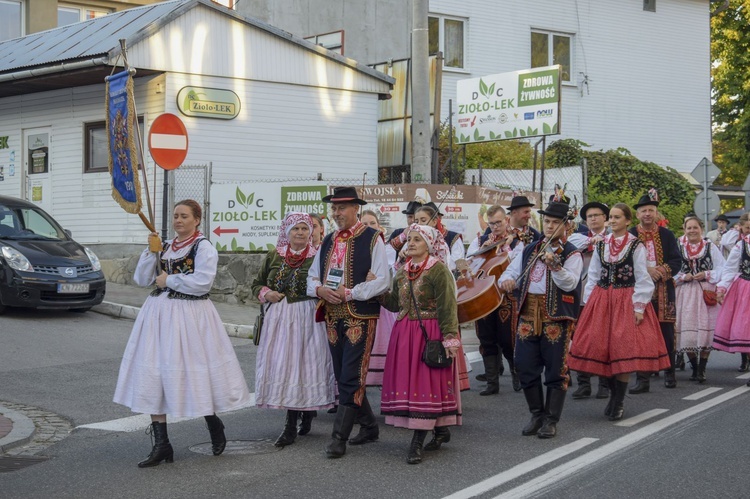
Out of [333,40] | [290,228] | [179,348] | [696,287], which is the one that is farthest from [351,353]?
[333,40]

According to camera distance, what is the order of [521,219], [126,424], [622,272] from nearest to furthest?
[126,424] < [622,272] < [521,219]

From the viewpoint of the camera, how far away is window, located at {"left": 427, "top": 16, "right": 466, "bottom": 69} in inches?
1113

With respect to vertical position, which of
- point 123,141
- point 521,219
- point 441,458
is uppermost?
point 123,141

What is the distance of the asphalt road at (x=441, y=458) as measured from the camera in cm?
628

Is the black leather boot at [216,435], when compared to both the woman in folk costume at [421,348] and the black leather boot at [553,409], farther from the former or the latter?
the black leather boot at [553,409]

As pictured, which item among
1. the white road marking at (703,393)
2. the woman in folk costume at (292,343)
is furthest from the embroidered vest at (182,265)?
the white road marking at (703,393)

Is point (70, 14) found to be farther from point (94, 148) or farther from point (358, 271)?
point (358, 271)

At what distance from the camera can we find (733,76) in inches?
1470

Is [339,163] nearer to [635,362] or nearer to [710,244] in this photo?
[710,244]

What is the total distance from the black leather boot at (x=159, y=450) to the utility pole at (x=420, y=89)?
9.77 meters

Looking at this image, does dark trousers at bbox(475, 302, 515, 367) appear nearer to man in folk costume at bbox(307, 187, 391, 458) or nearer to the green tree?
man in folk costume at bbox(307, 187, 391, 458)

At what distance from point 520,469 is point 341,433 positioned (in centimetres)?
129

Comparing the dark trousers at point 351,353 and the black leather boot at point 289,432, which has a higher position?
the dark trousers at point 351,353

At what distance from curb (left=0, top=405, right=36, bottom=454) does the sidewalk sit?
6183 millimetres
